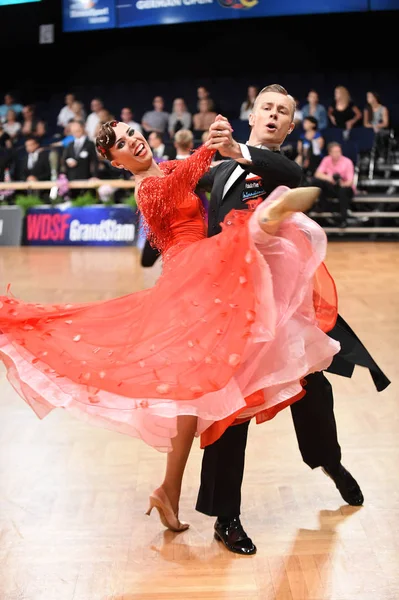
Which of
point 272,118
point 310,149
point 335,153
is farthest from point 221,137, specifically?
point 310,149

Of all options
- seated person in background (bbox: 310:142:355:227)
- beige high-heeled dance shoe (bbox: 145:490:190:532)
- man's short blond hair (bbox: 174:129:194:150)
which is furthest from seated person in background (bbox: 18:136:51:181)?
beige high-heeled dance shoe (bbox: 145:490:190:532)

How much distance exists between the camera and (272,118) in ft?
7.50

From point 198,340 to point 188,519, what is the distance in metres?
0.72

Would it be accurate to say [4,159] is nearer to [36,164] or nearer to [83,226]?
[36,164]

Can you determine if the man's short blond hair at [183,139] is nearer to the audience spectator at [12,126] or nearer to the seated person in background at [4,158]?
the seated person in background at [4,158]

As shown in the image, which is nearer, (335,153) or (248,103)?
(335,153)

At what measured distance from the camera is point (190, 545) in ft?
7.43

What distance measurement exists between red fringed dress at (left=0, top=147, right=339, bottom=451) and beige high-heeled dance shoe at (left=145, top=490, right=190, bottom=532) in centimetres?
28

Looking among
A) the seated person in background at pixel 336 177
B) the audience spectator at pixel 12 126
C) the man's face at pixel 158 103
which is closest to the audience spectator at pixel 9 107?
the audience spectator at pixel 12 126

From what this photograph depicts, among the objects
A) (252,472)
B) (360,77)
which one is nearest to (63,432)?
(252,472)

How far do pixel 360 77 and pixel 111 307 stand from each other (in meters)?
9.23

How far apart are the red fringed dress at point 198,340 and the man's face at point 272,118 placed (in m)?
0.23

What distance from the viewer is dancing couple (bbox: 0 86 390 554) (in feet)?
6.56

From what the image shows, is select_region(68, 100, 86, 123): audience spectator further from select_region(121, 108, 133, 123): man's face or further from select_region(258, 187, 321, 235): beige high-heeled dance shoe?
select_region(258, 187, 321, 235): beige high-heeled dance shoe
